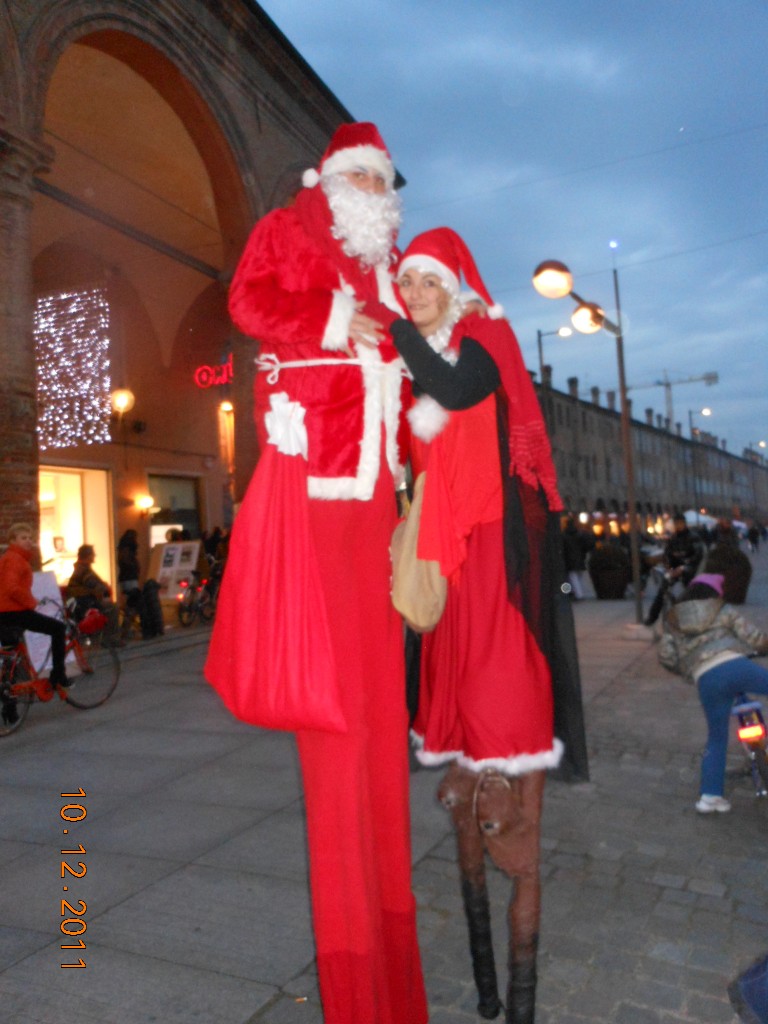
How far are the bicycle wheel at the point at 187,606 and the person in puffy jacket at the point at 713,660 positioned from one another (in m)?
11.3

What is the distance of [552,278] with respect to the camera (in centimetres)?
830

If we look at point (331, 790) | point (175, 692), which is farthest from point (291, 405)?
point (175, 692)

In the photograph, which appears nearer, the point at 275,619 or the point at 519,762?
the point at 275,619

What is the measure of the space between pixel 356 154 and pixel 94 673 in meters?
6.82

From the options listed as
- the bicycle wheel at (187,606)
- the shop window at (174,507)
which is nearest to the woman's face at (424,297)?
the bicycle wheel at (187,606)

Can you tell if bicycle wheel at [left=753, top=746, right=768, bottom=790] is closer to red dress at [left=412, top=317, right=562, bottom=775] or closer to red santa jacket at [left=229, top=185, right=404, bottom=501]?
red dress at [left=412, top=317, right=562, bottom=775]

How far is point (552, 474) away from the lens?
2314mm

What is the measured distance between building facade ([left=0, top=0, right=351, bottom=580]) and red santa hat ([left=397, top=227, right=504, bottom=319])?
24.5 feet

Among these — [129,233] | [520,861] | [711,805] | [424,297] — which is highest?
[129,233]

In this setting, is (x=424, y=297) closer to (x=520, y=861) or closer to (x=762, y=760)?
(x=520, y=861)

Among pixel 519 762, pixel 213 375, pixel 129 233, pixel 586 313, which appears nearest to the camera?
pixel 519 762

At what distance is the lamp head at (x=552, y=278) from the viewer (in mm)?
8289

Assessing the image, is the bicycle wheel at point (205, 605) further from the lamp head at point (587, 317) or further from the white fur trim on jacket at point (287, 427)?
the white fur trim on jacket at point (287, 427)
